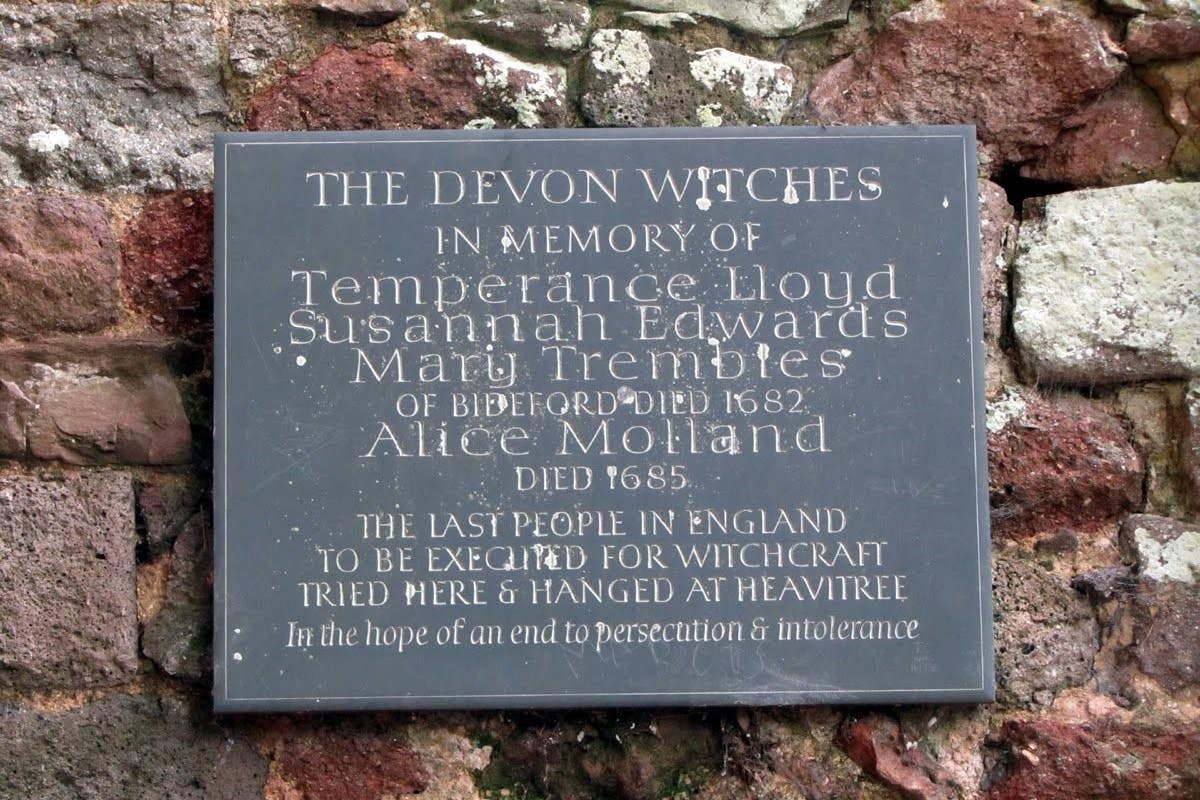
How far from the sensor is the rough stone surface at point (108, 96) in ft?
10.3

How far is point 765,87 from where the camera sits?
319cm

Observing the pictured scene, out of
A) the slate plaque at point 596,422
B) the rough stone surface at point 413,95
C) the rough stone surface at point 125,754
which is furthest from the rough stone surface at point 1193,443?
the rough stone surface at point 125,754

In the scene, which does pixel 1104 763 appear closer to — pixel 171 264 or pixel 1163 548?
pixel 1163 548

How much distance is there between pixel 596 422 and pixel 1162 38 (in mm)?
1400

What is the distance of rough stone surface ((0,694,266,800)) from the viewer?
297 centimetres

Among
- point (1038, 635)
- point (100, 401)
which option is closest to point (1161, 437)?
point (1038, 635)

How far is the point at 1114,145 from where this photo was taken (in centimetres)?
322

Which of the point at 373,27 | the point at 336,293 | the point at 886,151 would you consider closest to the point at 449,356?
the point at 336,293

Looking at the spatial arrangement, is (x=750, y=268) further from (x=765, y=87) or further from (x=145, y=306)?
(x=145, y=306)

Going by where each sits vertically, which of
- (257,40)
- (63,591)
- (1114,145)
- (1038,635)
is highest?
(257,40)

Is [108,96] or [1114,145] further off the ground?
[108,96]

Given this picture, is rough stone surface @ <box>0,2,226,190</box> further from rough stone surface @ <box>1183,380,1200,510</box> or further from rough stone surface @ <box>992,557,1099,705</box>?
rough stone surface @ <box>1183,380,1200,510</box>

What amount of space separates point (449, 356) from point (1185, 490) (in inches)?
58.3

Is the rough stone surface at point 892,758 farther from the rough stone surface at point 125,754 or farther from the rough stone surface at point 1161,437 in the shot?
the rough stone surface at point 125,754
